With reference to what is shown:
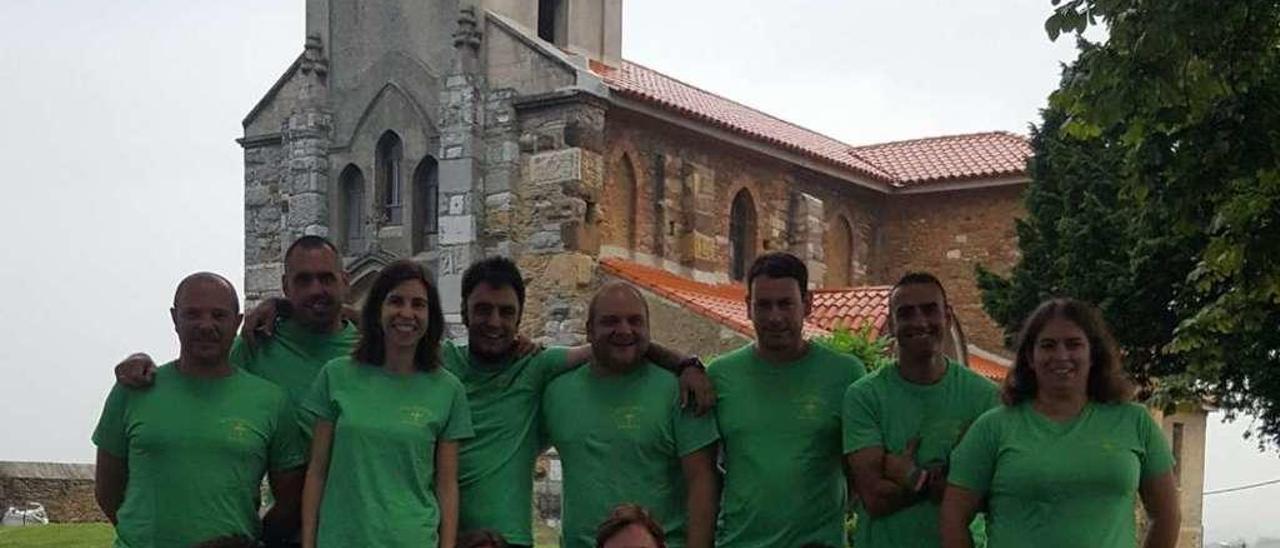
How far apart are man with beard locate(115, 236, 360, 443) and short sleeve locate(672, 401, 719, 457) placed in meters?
1.39

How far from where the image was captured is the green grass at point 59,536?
54.2 feet

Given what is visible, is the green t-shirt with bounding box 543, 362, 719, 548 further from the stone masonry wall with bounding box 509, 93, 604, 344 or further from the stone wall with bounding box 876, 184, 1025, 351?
the stone wall with bounding box 876, 184, 1025, 351

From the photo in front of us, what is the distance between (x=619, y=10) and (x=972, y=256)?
7.40 metres

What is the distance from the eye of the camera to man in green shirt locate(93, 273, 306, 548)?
599 centimetres

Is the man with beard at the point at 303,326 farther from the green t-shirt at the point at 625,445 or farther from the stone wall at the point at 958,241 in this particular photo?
the stone wall at the point at 958,241

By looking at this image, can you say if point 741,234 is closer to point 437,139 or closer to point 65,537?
point 437,139

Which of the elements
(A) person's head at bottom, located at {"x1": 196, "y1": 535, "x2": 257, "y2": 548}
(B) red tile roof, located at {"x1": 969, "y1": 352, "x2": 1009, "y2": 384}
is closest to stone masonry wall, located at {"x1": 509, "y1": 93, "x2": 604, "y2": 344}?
(B) red tile roof, located at {"x1": 969, "y1": 352, "x2": 1009, "y2": 384}

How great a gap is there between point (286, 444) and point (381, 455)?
21.9 inches

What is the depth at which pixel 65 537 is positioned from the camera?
17.1m


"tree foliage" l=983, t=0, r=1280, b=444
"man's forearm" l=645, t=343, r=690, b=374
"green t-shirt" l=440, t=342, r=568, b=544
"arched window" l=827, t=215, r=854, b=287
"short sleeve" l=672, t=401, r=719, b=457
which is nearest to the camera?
"short sleeve" l=672, t=401, r=719, b=457

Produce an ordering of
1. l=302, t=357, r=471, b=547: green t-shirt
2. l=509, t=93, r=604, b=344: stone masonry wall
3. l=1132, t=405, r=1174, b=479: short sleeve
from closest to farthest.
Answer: l=1132, t=405, r=1174, b=479: short sleeve < l=302, t=357, r=471, b=547: green t-shirt < l=509, t=93, r=604, b=344: stone masonry wall

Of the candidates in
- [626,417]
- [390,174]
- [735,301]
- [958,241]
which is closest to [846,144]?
[958,241]

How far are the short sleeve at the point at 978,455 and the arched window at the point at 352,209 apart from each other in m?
17.6

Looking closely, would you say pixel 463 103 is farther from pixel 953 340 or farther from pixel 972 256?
pixel 972 256
